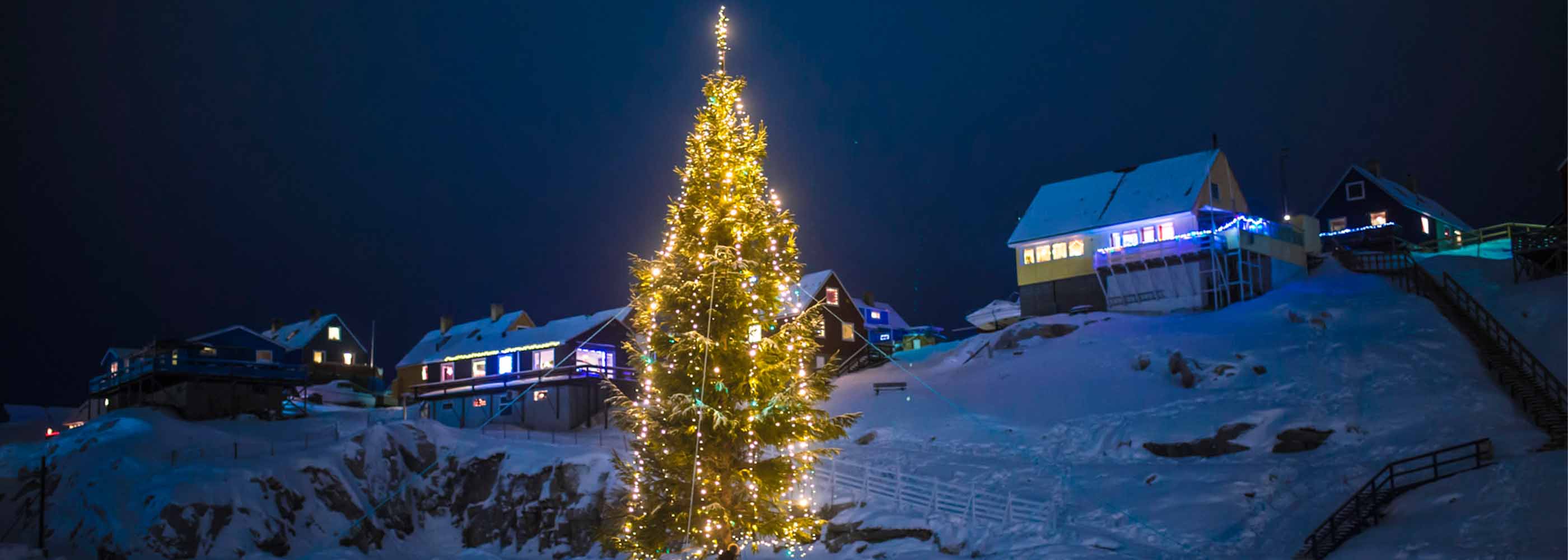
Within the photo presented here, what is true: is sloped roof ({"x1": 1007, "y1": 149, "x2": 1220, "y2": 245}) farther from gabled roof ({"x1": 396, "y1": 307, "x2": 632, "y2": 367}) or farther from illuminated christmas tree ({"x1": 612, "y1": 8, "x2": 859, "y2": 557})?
illuminated christmas tree ({"x1": 612, "y1": 8, "x2": 859, "y2": 557})

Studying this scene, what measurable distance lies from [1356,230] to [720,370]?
55.0m

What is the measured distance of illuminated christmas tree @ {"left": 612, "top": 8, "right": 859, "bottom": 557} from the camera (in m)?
20.1

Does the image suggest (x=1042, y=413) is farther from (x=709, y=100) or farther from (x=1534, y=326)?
(x=709, y=100)

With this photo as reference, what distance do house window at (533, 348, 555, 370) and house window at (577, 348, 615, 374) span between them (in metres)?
1.48

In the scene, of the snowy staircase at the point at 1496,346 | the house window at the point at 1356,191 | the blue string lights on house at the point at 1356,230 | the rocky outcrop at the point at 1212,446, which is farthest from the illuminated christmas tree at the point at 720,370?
the house window at the point at 1356,191

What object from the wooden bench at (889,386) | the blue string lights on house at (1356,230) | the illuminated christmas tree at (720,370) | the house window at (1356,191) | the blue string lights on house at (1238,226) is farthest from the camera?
the house window at (1356,191)

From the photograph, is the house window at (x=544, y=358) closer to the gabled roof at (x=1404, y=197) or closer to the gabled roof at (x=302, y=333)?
the gabled roof at (x=302, y=333)

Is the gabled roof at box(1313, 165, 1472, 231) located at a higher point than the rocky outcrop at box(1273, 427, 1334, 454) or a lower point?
higher

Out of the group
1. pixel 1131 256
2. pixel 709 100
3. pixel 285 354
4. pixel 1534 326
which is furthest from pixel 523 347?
pixel 1534 326

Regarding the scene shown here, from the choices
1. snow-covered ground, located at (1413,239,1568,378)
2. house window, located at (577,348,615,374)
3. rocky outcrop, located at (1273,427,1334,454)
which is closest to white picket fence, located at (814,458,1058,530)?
rocky outcrop, located at (1273,427,1334,454)

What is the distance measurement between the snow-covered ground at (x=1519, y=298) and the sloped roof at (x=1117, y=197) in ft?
38.5

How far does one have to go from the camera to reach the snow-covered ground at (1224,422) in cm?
2458

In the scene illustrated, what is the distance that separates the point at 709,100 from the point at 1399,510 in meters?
18.7

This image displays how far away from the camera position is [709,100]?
21250mm
